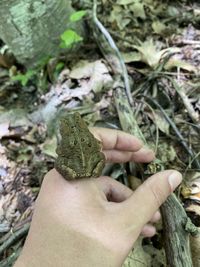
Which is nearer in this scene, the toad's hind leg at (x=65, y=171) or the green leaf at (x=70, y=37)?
the toad's hind leg at (x=65, y=171)

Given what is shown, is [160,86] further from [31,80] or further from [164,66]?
[31,80]

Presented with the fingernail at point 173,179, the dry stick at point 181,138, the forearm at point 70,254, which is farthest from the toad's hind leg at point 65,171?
the dry stick at point 181,138

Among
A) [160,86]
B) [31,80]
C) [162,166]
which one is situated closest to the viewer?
[162,166]

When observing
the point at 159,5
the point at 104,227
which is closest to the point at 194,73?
the point at 159,5

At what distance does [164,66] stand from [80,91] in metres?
1.03

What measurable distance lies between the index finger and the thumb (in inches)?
21.5

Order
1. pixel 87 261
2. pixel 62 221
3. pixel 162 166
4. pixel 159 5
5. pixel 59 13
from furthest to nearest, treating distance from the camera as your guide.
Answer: pixel 159 5
pixel 59 13
pixel 162 166
pixel 62 221
pixel 87 261

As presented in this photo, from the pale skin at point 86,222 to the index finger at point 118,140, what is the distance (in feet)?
1.75

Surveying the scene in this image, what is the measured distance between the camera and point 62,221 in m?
2.79

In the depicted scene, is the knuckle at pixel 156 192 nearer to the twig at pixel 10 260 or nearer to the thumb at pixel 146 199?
the thumb at pixel 146 199

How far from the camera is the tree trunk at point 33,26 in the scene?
15.5 feet

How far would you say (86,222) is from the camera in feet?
8.89

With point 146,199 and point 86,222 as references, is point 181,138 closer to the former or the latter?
point 146,199

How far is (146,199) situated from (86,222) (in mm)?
422
